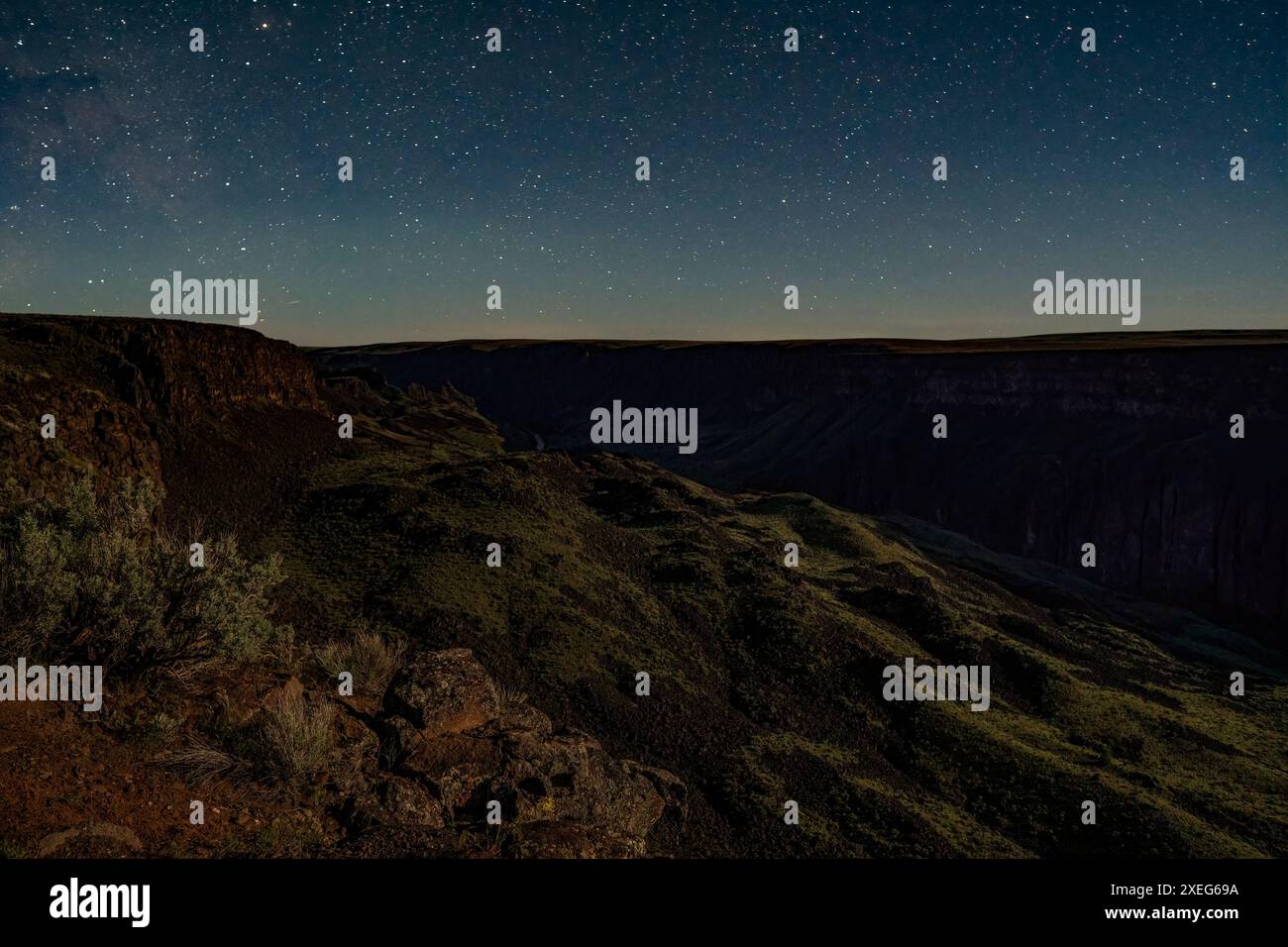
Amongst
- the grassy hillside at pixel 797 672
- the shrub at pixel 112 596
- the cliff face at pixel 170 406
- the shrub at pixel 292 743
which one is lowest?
the grassy hillside at pixel 797 672

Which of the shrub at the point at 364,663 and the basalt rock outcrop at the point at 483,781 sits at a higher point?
the shrub at the point at 364,663

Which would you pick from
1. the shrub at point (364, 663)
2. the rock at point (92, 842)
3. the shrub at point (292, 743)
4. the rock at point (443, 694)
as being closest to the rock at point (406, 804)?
the shrub at point (292, 743)

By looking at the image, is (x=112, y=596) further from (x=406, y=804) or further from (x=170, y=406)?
(x=170, y=406)

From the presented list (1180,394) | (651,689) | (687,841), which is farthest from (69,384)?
(1180,394)

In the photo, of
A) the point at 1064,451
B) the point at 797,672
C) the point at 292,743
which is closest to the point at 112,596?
the point at 292,743

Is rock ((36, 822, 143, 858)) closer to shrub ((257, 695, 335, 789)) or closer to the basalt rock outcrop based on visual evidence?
shrub ((257, 695, 335, 789))

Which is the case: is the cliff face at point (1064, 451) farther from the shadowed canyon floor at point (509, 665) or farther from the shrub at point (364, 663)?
the shrub at point (364, 663)
